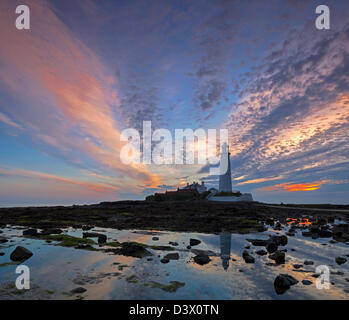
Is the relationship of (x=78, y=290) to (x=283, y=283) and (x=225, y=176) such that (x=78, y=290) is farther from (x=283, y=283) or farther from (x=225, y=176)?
(x=225, y=176)

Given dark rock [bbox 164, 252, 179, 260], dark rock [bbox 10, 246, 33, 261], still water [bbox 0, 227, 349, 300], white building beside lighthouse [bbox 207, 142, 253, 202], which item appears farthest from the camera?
white building beside lighthouse [bbox 207, 142, 253, 202]

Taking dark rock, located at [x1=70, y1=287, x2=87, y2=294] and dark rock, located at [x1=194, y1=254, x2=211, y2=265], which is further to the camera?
dark rock, located at [x1=194, y1=254, x2=211, y2=265]

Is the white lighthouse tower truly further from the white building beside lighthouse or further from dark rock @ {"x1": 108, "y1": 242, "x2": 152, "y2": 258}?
dark rock @ {"x1": 108, "y1": 242, "x2": 152, "y2": 258}

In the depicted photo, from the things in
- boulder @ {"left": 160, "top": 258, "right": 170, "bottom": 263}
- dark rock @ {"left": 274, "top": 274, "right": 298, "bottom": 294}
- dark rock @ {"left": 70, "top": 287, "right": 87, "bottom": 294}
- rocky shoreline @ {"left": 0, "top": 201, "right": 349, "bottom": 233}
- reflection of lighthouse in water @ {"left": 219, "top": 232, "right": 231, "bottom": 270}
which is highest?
dark rock @ {"left": 274, "top": 274, "right": 298, "bottom": 294}

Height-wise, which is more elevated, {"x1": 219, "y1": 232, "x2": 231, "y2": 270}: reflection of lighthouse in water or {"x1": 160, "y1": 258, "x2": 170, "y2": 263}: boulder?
{"x1": 160, "y1": 258, "x2": 170, "y2": 263}: boulder

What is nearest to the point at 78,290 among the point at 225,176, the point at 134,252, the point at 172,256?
the point at 134,252

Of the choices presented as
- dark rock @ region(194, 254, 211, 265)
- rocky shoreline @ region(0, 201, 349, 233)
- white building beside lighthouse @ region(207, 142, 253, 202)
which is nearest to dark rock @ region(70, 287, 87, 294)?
dark rock @ region(194, 254, 211, 265)

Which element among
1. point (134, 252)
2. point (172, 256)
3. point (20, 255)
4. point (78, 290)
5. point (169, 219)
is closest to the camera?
point (78, 290)

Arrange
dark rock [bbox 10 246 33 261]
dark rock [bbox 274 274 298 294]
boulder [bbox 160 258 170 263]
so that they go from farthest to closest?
dark rock [bbox 10 246 33 261] < boulder [bbox 160 258 170 263] < dark rock [bbox 274 274 298 294]

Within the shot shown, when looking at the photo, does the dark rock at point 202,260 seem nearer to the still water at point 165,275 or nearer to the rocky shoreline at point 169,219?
the still water at point 165,275

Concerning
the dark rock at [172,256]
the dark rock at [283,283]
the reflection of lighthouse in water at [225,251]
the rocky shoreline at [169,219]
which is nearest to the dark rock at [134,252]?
the dark rock at [172,256]
